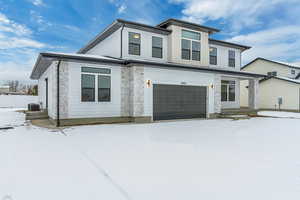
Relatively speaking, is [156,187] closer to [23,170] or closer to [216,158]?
[216,158]

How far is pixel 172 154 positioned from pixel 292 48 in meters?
34.4

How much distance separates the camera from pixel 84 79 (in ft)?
29.1

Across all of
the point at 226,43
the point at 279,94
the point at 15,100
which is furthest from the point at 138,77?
the point at 15,100

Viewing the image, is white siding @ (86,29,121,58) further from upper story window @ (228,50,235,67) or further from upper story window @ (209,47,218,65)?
upper story window @ (228,50,235,67)

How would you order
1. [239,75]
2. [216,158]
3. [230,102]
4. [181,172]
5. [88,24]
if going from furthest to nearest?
[88,24], [230,102], [239,75], [216,158], [181,172]

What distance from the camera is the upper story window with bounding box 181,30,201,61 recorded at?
12.4 meters

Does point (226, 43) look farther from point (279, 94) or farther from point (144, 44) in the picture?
point (279, 94)

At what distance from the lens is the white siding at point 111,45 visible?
432 inches

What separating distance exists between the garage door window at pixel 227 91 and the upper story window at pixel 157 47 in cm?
685

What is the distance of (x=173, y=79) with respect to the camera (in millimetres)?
10531

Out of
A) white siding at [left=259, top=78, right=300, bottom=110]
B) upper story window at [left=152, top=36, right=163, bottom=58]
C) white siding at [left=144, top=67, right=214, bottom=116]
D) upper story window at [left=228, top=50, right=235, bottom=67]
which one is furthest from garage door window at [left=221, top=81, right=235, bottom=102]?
upper story window at [left=152, top=36, right=163, bottom=58]

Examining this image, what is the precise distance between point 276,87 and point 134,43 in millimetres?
16471

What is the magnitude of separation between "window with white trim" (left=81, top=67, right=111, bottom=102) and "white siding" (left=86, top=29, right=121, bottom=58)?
2.25 m

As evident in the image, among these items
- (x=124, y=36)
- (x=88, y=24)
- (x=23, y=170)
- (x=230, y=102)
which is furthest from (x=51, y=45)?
(x=23, y=170)
